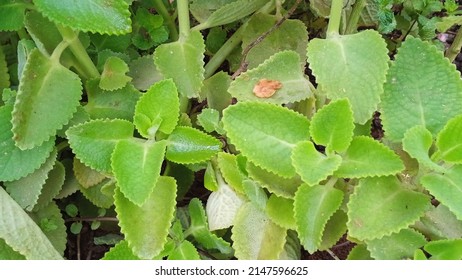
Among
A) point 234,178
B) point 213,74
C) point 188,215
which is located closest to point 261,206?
point 234,178

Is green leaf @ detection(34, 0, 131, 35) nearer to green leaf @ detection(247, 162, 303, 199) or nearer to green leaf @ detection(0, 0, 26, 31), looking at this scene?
green leaf @ detection(0, 0, 26, 31)

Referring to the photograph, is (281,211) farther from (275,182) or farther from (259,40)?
(259,40)

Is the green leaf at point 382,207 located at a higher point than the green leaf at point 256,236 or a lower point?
higher

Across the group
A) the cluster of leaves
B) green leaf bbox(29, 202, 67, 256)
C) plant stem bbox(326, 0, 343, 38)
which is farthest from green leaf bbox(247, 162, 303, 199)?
green leaf bbox(29, 202, 67, 256)

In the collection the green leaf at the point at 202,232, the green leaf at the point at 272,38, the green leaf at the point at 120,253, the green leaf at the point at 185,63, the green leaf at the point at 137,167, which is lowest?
the green leaf at the point at 202,232

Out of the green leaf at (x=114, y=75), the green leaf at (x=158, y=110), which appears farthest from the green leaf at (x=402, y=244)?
the green leaf at (x=114, y=75)

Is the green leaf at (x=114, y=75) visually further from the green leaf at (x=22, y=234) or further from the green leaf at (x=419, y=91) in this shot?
the green leaf at (x=419, y=91)

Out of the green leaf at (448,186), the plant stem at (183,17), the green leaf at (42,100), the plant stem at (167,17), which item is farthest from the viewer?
the plant stem at (167,17)
